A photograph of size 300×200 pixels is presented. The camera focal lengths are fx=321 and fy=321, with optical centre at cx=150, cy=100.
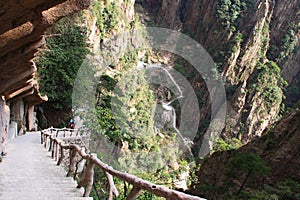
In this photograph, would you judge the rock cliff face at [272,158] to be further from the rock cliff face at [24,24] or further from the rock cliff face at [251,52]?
the rock cliff face at [251,52]

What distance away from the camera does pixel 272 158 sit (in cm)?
1322

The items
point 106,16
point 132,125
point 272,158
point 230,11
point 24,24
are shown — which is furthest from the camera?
point 230,11

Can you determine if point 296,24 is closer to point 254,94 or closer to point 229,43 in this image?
point 229,43

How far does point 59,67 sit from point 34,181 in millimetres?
17056

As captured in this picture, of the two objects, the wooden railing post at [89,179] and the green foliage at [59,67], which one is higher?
the green foliage at [59,67]

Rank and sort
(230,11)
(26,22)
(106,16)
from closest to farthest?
(26,22) < (106,16) < (230,11)

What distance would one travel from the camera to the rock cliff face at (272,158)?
1234 cm

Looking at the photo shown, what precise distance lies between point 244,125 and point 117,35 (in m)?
17.8

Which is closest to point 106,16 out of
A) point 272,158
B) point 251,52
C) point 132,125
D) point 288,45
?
point 132,125

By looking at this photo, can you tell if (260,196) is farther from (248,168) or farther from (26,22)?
(26,22)

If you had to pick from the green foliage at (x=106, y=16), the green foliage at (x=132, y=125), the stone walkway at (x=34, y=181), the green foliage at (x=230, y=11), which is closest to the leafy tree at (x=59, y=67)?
the green foliage at (x=132, y=125)

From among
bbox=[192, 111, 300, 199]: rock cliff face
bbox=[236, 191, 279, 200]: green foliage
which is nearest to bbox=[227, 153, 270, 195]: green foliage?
bbox=[192, 111, 300, 199]: rock cliff face

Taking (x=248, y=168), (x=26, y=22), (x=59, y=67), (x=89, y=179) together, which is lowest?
(x=248, y=168)

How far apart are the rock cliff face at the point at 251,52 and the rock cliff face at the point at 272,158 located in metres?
22.6
